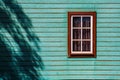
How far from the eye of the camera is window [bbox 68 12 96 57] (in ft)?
39.2

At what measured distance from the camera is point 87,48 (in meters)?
12.1

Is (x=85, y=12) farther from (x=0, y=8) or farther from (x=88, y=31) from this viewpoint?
(x=0, y=8)

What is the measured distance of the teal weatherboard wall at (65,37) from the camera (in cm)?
1192

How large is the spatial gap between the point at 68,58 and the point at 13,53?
6.14ft

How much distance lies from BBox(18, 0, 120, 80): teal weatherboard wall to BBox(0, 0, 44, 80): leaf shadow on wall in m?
0.22

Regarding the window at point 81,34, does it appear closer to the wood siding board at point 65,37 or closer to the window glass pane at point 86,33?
the window glass pane at point 86,33

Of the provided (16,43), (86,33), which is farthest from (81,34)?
(16,43)

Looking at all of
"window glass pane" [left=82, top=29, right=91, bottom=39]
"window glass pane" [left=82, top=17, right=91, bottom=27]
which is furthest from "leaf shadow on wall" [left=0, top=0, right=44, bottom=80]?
"window glass pane" [left=82, top=17, right=91, bottom=27]

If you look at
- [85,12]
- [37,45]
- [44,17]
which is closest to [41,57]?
[37,45]

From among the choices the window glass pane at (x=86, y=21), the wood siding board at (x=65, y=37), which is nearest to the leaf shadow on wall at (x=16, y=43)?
the wood siding board at (x=65, y=37)

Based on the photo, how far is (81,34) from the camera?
12.1 m

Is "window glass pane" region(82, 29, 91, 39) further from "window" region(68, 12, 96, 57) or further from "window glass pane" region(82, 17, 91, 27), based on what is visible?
"window glass pane" region(82, 17, 91, 27)

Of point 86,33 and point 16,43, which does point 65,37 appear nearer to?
point 86,33

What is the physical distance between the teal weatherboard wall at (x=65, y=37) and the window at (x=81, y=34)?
5.7 inches
